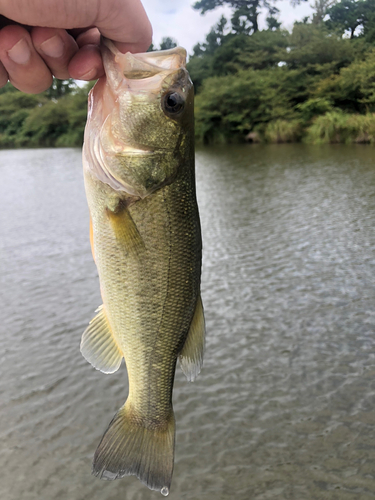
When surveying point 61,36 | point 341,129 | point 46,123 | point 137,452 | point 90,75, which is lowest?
point 137,452

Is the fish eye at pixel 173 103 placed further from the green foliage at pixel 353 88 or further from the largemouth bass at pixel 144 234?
the green foliage at pixel 353 88

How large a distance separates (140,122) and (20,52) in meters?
0.47

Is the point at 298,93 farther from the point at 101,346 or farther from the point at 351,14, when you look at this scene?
the point at 101,346

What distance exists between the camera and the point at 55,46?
5.26 ft

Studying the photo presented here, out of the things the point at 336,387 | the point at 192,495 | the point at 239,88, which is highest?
the point at 239,88

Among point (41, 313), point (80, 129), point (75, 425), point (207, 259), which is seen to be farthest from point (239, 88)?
point (75, 425)

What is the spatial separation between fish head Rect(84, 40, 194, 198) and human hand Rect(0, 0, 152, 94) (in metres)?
0.07

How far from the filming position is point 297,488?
3.49m

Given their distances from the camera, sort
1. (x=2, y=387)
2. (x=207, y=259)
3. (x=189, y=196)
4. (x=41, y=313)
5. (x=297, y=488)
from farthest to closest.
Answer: (x=207, y=259), (x=41, y=313), (x=2, y=387), (x=297, y=488), (x=189, y=196)

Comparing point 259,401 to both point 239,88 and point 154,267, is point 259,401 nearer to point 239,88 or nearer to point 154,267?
point 154,267

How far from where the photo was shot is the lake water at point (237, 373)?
367 centimetres

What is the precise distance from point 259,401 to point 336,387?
76 centimetres

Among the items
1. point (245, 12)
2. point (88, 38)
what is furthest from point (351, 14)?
point (88, 38)

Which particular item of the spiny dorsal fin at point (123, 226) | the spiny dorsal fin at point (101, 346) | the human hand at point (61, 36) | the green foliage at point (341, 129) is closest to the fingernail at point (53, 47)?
the human hand at point (61, 36)
